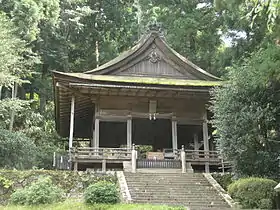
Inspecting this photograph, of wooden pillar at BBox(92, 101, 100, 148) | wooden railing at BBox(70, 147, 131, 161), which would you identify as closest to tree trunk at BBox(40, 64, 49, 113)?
wooden pillar at BBox(92, 101, 100, 148)

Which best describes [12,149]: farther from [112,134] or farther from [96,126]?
[112,134]

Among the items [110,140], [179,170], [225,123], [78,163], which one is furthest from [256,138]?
[110,140]

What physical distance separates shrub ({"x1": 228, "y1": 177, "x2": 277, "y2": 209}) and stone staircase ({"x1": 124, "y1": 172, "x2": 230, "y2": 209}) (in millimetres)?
830

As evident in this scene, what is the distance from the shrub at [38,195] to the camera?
1195 centimetres

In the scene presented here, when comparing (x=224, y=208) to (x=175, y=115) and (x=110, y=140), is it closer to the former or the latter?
(x=175, y=115)

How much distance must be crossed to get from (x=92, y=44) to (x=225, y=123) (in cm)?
2577

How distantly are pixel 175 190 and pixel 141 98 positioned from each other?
7.25 m

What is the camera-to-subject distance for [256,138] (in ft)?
45.6

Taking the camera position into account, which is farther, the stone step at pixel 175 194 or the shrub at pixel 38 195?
the stone step at pixel 175 194

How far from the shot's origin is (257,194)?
1174 centimetres

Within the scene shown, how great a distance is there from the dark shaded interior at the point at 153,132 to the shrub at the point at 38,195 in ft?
32.7

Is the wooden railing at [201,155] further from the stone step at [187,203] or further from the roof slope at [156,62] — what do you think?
the stone step at [187,203]

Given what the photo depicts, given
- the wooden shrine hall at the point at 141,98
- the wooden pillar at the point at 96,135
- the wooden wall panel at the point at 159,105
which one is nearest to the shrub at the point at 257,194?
the wooden shrine hall at the point at 141,98

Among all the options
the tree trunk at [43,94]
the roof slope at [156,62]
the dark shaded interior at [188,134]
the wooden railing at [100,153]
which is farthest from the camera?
the tree trunk at [43,94]
